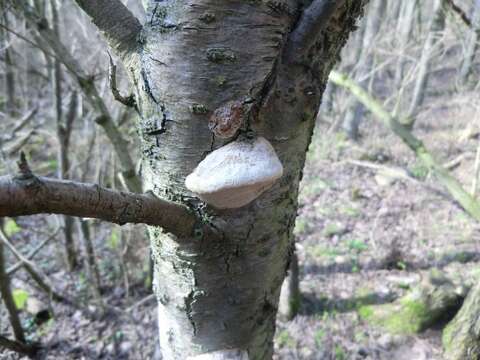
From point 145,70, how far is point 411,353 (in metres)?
3.26

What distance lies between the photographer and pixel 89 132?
169 inches

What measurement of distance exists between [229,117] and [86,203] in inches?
11.7

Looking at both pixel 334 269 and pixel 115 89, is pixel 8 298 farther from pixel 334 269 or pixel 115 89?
pixel 334 269

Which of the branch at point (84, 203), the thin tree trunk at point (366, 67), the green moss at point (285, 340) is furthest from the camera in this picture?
the thin tree trunk at point (366, 67)

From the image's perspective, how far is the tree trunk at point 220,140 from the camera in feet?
2.21

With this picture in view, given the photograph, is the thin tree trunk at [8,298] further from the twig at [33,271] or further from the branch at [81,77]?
the branch at [81,77]

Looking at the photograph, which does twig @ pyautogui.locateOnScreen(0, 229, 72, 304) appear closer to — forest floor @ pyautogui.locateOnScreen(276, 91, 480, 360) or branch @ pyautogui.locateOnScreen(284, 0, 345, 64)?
forest floor @ pyautogui.locateOnScreen(276, 91, 480, 360)

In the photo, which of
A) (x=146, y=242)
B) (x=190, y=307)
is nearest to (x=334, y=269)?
(x=146, y=242)

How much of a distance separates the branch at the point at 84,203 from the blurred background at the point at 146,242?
1.59 m

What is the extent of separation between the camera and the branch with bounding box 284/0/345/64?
0.65 meters

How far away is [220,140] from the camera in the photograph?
71cm

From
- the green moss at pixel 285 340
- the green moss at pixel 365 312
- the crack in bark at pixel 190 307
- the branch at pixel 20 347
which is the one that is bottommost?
the green moss at pixel 285 340

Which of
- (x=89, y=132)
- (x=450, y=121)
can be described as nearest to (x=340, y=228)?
(x=89, y=132)

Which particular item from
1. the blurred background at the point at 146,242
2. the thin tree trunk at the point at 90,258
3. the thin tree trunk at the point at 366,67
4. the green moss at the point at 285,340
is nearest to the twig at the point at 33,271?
the blurred background at the point at 146,242
